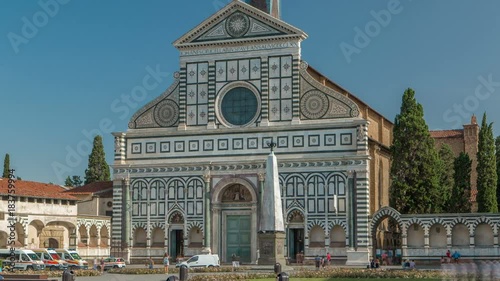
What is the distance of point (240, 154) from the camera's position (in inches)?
2264

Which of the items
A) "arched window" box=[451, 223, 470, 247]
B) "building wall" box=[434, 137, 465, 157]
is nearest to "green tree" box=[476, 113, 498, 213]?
"arched window" box=[451, 223, 470, 247]

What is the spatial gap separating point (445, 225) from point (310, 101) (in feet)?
38.8

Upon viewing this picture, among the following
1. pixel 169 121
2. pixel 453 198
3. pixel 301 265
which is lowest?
pixel 301 265

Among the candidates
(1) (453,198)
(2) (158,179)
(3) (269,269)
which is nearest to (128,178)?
(2) (158,179)

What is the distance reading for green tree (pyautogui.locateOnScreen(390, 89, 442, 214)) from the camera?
187 ft

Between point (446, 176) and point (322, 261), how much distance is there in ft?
77.0

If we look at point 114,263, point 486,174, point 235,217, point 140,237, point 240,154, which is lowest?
point 114,263

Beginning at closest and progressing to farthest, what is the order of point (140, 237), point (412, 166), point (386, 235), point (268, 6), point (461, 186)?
point (412, 166) → point (140, 237) → point (461, 186) → point (386, 235) → point (268, 6)

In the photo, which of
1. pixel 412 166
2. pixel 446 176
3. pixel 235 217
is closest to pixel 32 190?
pixel 235 217

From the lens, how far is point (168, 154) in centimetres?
5944

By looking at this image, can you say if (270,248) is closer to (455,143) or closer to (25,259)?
(25,259)

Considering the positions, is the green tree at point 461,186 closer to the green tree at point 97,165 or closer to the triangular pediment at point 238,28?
the triangular pediment at point 238,28

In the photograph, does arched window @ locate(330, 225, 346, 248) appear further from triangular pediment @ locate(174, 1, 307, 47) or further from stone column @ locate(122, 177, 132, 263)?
stone column @ locate(122, 177, 132, 263)

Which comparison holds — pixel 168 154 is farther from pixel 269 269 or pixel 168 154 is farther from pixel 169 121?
pixel 269 269
